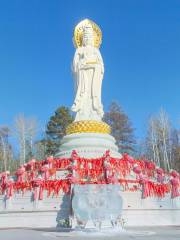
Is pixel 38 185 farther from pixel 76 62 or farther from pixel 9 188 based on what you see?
pixel 76 62

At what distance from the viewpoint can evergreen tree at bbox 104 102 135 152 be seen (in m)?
46.5

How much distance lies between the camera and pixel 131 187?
16.3 metres

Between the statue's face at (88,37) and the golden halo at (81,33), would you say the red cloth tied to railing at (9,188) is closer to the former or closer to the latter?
the statue's face at (88,37)

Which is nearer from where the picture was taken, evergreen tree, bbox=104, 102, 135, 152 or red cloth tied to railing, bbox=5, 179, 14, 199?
red cloth tied to railing, bbox=5, 179, 14, 199

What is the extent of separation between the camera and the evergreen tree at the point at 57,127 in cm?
4166

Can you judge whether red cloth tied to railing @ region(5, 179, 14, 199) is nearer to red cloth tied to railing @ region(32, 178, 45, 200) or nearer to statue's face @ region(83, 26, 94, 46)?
red cloth tied to railing @ region(32, 178, 45, 200)

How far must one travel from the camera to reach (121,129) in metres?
46.5

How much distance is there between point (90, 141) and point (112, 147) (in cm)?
128

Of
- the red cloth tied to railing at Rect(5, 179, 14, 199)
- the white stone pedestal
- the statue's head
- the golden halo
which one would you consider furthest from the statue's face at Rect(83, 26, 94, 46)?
the red cloth tied to railing at Rect(5, 179, 14, 199)

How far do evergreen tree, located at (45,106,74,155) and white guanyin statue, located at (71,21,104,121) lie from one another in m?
19.0

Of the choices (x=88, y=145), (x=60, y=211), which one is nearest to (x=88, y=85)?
(x=88, y=145)

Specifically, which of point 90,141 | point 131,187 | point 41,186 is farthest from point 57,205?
point 90,141

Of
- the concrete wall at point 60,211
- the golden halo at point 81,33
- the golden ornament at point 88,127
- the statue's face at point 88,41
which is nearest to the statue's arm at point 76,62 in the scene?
the statue's face at point 88,41

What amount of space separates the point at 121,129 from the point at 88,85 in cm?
2413
